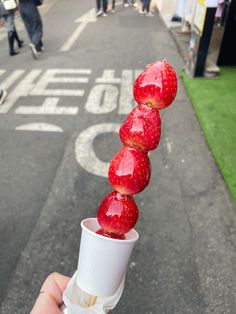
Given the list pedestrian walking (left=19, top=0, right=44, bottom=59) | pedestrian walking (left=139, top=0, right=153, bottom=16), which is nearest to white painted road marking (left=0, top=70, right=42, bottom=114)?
pedestrian walking (left=19, top=0, right=44, bottom=59)

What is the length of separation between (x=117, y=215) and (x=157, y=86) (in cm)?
54

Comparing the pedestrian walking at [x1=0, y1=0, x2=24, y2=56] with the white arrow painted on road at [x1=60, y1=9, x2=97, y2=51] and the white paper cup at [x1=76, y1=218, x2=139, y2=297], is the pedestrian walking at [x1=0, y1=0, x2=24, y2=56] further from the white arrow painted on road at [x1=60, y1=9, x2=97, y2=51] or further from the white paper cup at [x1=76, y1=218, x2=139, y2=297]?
the white paper cup at [x1=76, y1=218, x2=139, y2=297]

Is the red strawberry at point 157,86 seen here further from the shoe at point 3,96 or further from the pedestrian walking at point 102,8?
the pedestrian walking at point 102,8

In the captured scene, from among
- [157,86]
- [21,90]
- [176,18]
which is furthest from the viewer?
[176,18]

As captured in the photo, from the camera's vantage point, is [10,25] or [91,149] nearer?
[91,149]

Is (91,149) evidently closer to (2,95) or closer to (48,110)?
(48,110)

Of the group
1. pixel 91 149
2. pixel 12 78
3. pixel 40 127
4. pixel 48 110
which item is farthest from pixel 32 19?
pixel 91 149

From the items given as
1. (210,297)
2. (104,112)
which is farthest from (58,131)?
(210,297)

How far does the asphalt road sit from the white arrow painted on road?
A: 95.7 inches

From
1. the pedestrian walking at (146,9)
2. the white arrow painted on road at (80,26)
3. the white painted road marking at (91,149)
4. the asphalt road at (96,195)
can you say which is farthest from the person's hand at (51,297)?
the pedestrian walking at (146,9)

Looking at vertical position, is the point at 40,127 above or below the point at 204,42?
below

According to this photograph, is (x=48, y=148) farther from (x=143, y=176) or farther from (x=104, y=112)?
(x=143, y=176)

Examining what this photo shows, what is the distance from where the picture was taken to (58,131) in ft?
17.2

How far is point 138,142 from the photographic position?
1.27 meters
